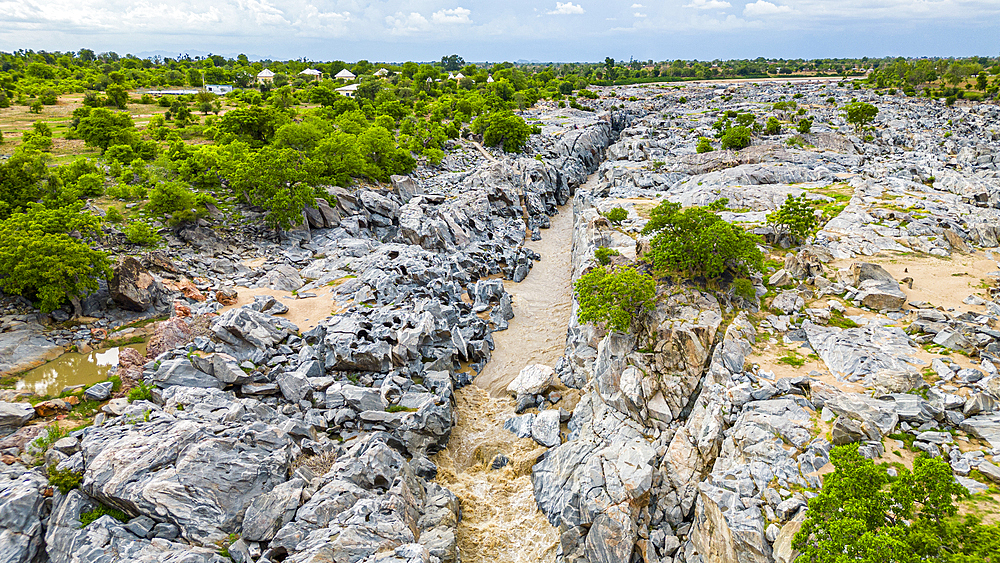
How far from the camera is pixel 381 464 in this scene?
77.9 feet

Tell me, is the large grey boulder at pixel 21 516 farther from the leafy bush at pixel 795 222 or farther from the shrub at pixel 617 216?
the leafy bush at pixel 795 222

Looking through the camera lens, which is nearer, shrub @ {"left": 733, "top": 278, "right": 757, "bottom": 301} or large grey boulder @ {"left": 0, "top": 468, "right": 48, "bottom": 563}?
large grey boulder @ {"left": 0, "top": 468, "right": 48, "bottom": 563}

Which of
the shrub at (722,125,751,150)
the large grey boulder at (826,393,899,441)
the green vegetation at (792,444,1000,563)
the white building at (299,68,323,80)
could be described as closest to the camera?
the green vegetation at (792,444,1000,563)

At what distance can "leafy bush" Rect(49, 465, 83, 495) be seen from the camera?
1923 centimetres

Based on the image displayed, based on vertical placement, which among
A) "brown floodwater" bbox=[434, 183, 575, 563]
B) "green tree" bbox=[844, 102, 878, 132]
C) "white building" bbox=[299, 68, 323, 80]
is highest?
"white building" bbox=[299, 68, 323, 80]

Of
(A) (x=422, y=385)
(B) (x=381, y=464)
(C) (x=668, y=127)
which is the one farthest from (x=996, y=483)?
(C) (x=668, y=127)

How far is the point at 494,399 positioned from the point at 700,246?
17990 millimetres

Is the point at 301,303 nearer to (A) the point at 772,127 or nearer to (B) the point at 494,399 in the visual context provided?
(B) the point at 494,399

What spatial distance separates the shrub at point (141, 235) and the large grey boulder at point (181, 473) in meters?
25.9

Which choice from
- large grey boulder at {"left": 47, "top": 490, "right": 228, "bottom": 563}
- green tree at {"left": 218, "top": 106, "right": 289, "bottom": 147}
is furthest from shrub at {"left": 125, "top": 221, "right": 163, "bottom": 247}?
large grey boulder at {"left": 47, "top": 490, "right": 228, "bottom": 563}

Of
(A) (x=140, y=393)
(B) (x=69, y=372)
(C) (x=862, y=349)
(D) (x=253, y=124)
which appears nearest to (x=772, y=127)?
(C) (x=862, y=349)

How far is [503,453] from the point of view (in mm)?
28969

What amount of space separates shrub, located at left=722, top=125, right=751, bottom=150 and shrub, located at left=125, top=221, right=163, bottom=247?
8112 cm

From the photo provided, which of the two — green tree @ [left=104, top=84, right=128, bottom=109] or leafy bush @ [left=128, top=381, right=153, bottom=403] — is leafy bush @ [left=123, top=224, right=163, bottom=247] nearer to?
leafy bush @ [left=128, top=381, right=153, bottom=403]
